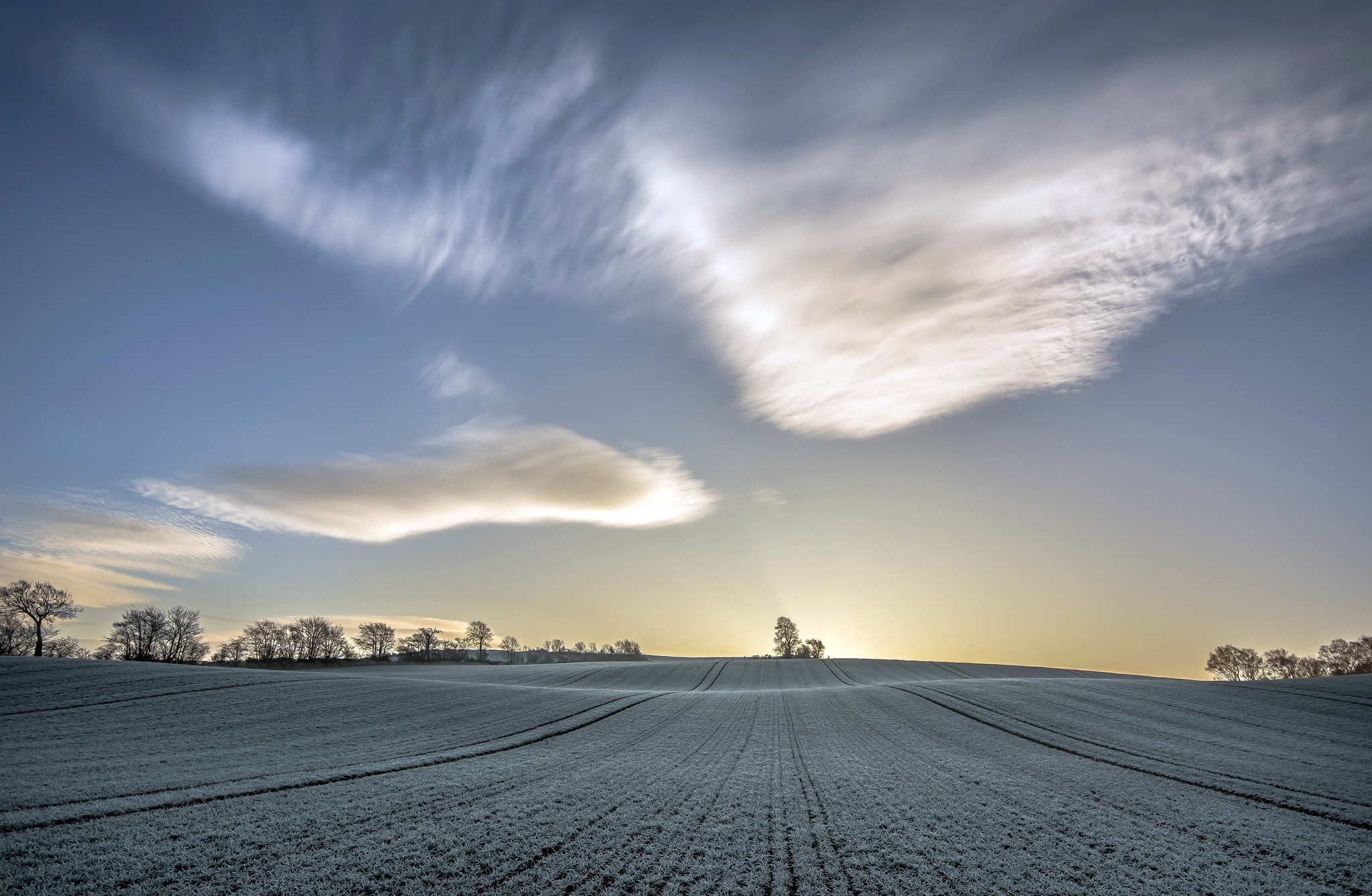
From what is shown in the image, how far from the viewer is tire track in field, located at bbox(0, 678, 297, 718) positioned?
25781 mm

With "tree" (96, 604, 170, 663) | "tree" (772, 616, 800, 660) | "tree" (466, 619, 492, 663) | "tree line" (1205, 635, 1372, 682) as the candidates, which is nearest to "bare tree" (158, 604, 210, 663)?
"tree" (96, 604, 170, 663)

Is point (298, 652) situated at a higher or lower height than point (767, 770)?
lower

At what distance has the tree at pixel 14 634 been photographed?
77.6 meters

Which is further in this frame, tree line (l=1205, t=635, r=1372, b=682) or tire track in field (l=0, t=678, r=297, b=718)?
tree line (l=1205, t=635, r=1372, b=682)

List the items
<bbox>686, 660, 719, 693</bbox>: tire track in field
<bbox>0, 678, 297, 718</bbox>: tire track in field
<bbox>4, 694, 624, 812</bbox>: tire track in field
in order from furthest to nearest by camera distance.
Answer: <bbox>686, 660, 719, 693</bbox>: tire track in field
<bbox>0, 678, 297, 718</bbox>: tire track in field
<bbox>4, 694, 624, 812</bbox>: tire track in field

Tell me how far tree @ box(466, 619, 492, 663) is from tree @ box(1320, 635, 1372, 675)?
159338 millimetres

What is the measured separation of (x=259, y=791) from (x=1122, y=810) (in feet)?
69.3

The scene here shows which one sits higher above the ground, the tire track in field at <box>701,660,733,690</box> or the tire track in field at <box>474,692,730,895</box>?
the tire track in field at <box>474,692,730,895</box>

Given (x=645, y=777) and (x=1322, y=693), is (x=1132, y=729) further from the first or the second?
(x=645, y=777)

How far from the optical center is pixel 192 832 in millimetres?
11414

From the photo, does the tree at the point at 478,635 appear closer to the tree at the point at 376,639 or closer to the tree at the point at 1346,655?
the tree at the point at 376,639

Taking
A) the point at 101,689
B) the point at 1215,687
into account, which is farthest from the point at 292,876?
the point at 1215,687

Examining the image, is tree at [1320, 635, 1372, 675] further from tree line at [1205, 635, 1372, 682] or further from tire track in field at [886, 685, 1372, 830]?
tire track in field at [886, 685, 1372, 830]

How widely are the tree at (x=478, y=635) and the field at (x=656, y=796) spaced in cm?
11528
